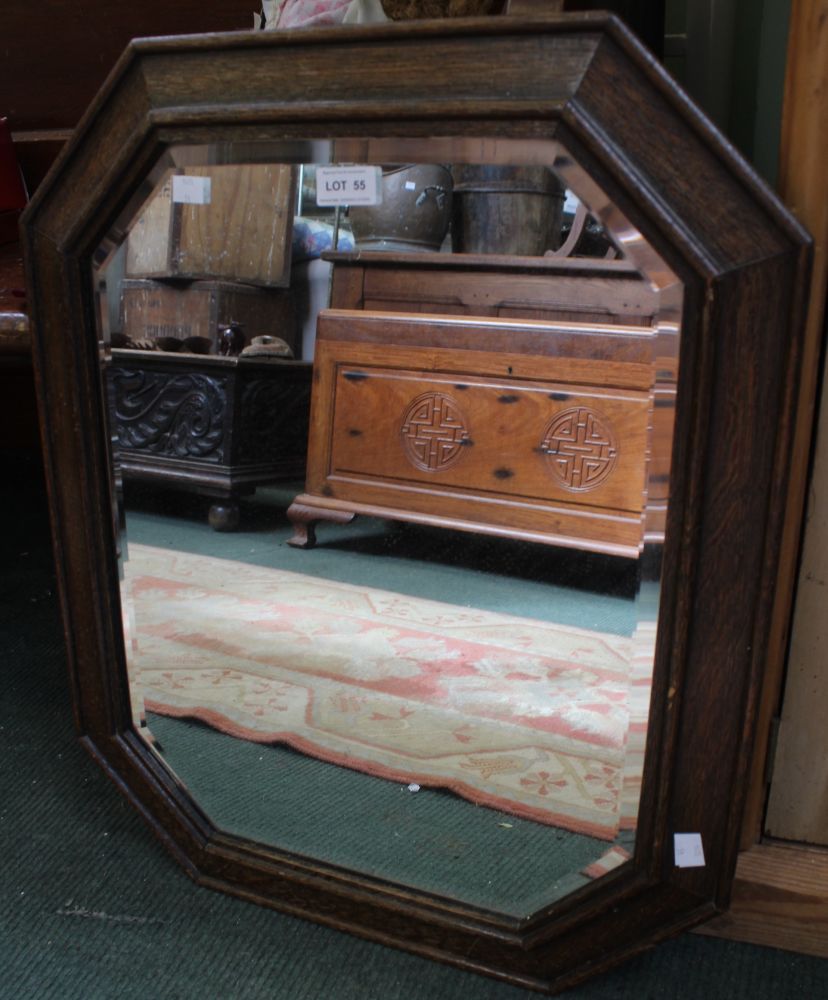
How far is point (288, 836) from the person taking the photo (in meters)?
0.73

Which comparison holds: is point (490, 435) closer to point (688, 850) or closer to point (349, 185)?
point (349, 185)

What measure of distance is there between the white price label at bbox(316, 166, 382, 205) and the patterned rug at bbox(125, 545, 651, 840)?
314mm

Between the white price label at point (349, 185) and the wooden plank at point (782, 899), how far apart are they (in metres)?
0.55

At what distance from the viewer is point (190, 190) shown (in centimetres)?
69

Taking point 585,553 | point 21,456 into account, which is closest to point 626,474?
point 585,553

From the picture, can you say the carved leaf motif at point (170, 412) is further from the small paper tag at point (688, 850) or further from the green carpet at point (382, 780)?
the small paper tag at point (688, 850)

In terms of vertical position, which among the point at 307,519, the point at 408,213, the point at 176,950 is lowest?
the point at 176,950

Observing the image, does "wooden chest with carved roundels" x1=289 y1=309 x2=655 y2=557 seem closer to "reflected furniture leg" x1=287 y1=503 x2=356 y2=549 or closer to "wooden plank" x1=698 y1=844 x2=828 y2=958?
"reflected furniture leg" x1=287 y1=503 x2=356 y2=549

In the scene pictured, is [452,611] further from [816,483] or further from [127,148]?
[127,148]

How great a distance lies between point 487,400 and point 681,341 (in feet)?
0.76

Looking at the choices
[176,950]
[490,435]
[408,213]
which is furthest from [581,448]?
[176,950]

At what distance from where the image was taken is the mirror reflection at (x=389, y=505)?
63 centimetres

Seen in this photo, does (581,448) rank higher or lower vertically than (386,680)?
higher

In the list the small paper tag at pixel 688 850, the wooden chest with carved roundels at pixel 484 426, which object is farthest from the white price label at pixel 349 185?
the small paper tag at pixel 688 850
